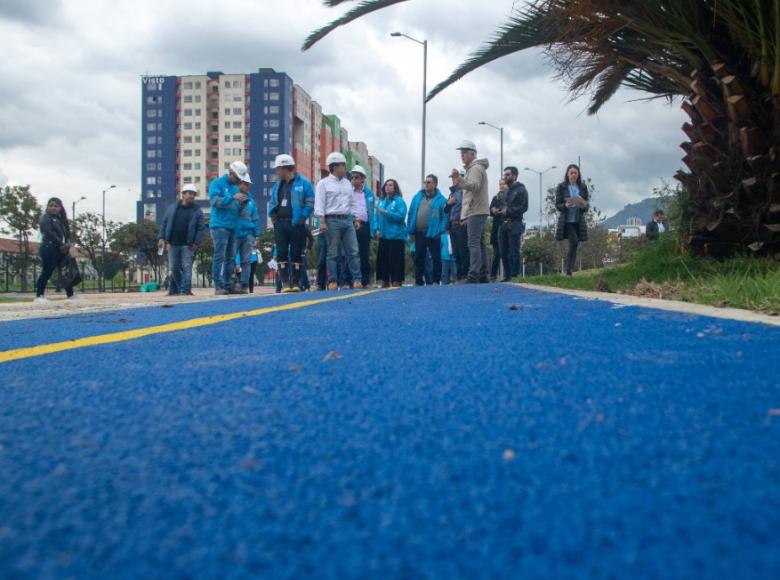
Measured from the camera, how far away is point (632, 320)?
3229 mm

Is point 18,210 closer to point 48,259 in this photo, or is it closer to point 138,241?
point 138,241

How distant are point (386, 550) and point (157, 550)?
25cm

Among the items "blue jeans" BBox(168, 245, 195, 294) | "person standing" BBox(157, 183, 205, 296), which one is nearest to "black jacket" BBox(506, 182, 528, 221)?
"person standing" BBox(157, 183, 205, 296)

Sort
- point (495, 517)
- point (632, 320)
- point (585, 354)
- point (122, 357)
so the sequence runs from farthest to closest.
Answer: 1. point (632, 320)
2. point (122, 357)
3. point (585, 354)
4. point (495, 517)

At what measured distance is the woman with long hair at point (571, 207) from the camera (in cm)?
1055

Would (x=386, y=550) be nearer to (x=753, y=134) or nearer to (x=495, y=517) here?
(x=495, y=517)

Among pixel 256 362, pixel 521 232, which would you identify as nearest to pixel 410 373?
pixel 256 362

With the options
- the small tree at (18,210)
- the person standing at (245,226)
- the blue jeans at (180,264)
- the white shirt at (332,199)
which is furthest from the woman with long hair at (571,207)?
the small tree at (18,210)

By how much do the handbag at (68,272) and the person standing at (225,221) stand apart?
227cm

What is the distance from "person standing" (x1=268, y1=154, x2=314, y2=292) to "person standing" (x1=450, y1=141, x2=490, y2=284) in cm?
227

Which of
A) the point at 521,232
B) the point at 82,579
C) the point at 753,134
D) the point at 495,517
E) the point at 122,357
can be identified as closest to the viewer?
the point at 82,579

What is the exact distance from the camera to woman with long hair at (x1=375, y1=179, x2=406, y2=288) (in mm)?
11602

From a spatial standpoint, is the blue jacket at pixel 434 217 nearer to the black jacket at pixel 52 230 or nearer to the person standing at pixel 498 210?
the person standing at pixel 498 210

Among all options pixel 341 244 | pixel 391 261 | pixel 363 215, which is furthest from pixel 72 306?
pixel 391 261
